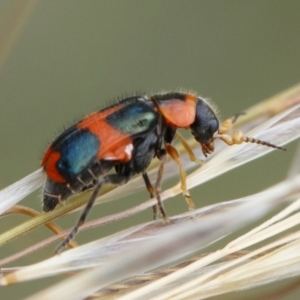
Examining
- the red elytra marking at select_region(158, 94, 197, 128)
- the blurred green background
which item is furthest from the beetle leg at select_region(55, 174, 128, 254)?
the blurred green background

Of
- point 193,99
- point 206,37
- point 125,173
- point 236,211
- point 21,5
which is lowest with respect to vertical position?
point 236,211

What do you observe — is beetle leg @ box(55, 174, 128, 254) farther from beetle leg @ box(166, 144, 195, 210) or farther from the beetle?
beetle leg @ box(166, 144, 195, 210)

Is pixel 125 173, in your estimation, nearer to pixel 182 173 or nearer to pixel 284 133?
pixel 182 173

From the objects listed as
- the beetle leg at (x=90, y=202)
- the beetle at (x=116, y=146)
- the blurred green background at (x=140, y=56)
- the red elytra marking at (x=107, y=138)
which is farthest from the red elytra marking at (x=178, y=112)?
the blurred green background at (x=140, y=56)

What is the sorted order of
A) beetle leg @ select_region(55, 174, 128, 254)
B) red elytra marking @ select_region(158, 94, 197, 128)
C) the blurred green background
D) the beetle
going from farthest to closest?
the blurred green background
red elytra marking @ select_region(158, 94, 197, 128)
the beetle
beetle leg @ select_region(55, 174, 128, 254)

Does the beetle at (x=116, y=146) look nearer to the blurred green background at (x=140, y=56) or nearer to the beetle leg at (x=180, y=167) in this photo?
the beetle leg at (x=180, y=167)

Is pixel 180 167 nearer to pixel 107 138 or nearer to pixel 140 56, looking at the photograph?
pixel 107 138

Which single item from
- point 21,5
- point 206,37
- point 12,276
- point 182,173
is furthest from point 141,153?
point 206,37
